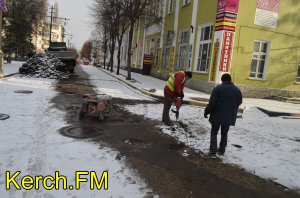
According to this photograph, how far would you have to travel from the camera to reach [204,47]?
18.4 m

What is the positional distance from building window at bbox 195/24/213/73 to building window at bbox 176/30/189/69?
1.99 metres

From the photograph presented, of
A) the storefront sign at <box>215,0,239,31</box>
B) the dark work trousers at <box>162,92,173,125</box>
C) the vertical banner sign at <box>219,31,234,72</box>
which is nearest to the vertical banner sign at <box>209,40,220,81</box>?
the vertical banner sign at <box>219,31,234,72</box>

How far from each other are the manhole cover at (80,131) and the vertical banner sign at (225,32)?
10642mm

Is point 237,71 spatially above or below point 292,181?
above

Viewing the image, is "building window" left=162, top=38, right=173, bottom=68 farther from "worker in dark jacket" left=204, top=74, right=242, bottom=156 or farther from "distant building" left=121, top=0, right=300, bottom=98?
"worker in dark jacket" left=204, top=74, right=242, bottom=156

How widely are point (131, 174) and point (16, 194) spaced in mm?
1661

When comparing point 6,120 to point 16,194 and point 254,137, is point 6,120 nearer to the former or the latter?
point 16,194

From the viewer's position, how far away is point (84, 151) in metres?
5.32

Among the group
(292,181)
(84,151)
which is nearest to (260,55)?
(292,181)

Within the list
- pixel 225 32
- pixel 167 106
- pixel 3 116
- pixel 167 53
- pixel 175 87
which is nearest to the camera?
pixel 3 116

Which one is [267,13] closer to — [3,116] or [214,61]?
[214,61]

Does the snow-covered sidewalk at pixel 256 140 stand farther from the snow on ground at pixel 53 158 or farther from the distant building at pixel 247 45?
the distant building at pixel 247 45

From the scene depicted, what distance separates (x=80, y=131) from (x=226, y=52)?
1142 centimetres

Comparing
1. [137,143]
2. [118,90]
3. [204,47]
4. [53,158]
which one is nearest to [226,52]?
[204,47]
